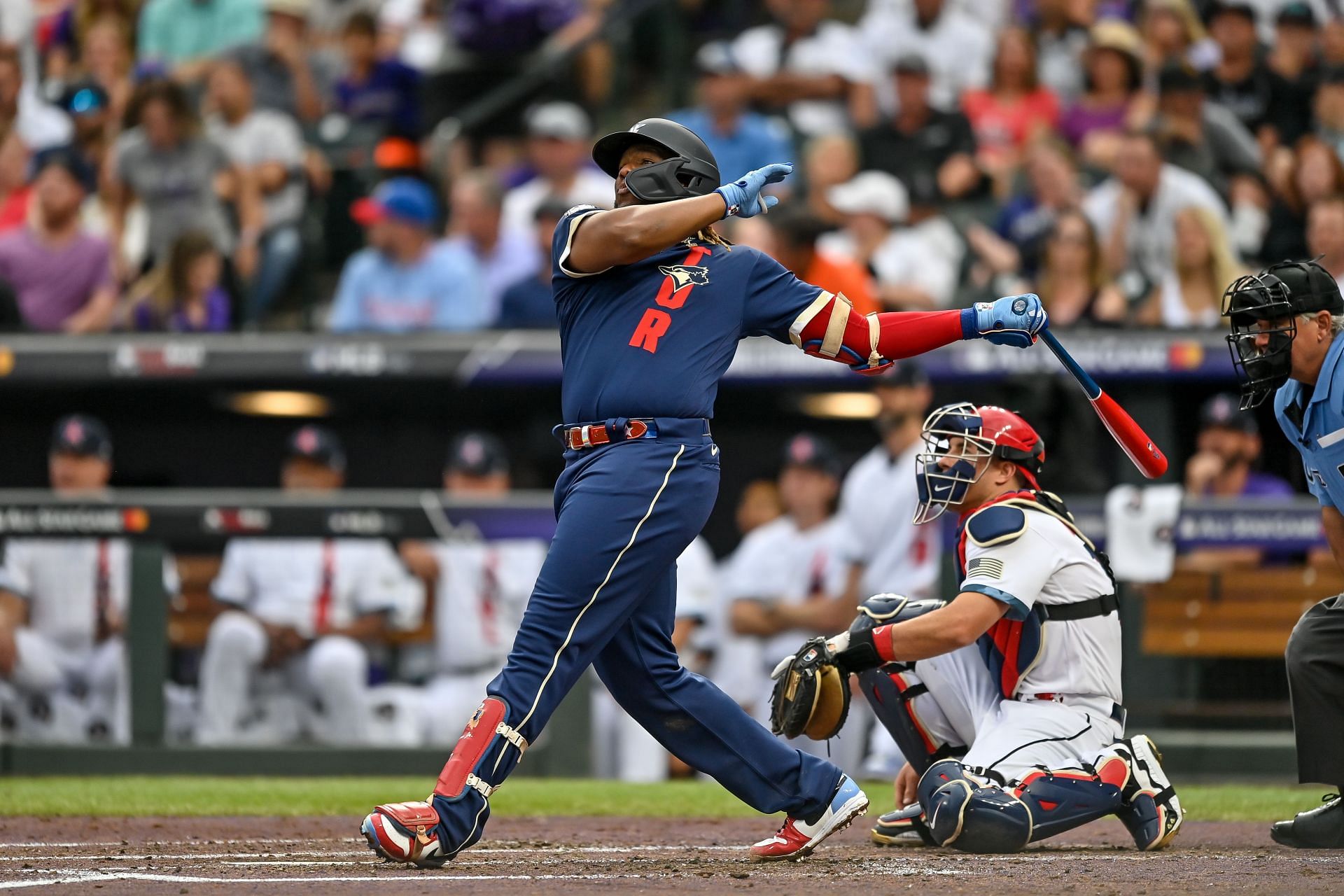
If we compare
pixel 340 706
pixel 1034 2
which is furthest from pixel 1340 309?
pixel 1034 2

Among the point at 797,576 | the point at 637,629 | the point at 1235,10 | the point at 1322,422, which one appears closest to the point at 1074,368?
the point at 1322,422

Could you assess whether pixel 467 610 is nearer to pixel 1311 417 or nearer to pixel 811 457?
pixel 811 457

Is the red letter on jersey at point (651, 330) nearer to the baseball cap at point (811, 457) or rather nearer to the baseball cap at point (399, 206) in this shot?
the baseball cap at point (811, 457)

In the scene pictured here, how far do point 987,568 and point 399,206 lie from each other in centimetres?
615

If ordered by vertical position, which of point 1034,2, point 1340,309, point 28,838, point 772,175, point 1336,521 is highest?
point 1034,2

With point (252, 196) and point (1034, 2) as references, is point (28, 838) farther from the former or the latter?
point (1034, 2)

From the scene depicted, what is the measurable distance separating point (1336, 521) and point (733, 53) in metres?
7.74

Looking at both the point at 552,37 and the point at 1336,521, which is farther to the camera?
the point at 552,37

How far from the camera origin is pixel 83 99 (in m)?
11.6

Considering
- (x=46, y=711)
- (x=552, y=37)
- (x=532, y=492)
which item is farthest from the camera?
(x=552, y=37)

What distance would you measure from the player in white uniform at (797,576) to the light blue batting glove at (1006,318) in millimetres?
3890

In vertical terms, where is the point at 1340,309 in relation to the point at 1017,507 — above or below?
above

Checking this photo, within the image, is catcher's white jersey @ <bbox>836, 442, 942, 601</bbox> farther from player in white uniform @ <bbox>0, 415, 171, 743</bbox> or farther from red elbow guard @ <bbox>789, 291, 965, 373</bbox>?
red elbow guard @ <bbox>789, 291, 965, 373</bbox>

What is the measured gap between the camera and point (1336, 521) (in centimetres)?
486
